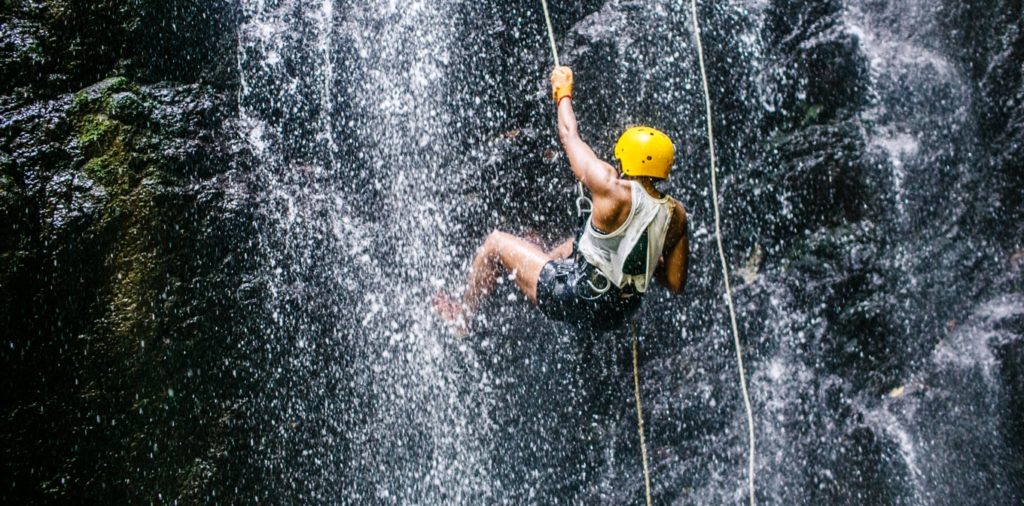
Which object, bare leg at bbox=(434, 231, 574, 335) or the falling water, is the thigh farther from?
the falling water

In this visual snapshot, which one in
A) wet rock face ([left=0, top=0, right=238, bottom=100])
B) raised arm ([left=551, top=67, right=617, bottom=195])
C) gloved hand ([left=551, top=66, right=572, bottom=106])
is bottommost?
wet rock face ([left=0, top=0, right=238, bottom=100])

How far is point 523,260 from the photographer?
405 cm

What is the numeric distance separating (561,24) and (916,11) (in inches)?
127

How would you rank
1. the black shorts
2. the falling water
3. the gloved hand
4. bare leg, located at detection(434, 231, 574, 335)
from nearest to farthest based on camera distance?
the gloved hand
the black shorts
bare leg, located at detection(434, 231, 574, 335)
the falling water

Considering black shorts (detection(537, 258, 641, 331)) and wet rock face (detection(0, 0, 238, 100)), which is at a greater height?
wet rock face (detection(0, 0, 238, 100))

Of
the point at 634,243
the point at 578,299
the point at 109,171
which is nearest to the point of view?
the point at 634,243

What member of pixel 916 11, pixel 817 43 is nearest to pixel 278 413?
pixel 817 43

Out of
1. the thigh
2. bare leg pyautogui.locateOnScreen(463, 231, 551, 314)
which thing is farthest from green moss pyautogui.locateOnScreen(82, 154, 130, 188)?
the thigh

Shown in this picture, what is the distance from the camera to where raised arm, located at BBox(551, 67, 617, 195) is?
127 inches

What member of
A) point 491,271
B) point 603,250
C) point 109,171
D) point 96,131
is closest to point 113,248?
point 109,171

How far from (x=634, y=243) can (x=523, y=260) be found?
89 centimetres

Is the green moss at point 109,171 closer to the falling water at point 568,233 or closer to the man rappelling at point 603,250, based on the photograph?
the falling water at point 568,233

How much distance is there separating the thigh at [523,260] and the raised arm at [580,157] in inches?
33.4

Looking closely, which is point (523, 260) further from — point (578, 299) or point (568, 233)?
point (568, 233)
